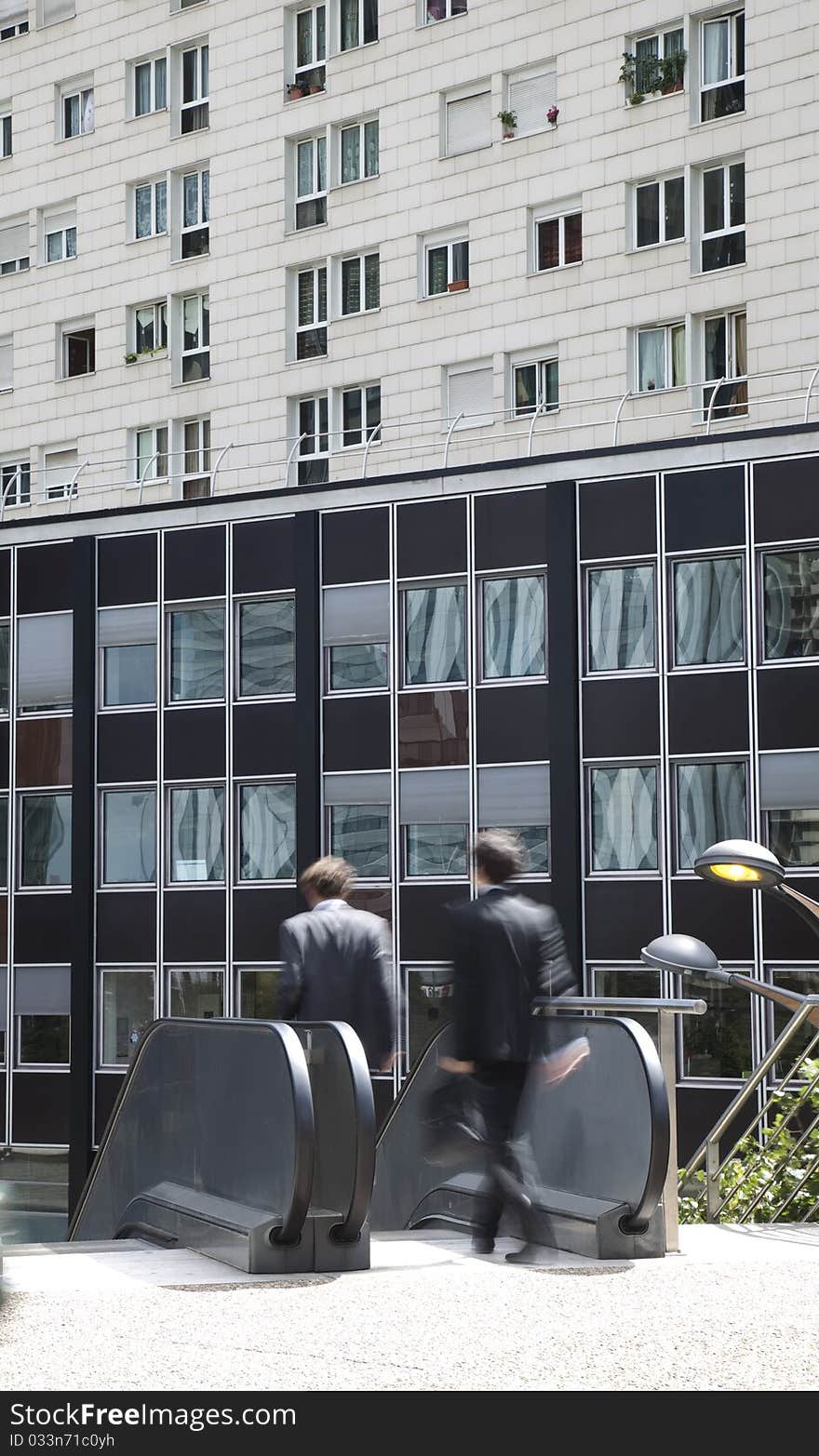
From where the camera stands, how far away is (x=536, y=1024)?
31.6ft

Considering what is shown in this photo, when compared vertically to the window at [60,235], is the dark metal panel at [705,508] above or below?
below

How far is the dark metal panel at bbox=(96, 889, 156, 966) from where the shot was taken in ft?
122

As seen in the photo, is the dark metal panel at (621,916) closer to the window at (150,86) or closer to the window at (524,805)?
the window at (524,805)

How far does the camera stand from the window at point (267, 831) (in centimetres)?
3612

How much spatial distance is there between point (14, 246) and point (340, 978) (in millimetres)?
40460

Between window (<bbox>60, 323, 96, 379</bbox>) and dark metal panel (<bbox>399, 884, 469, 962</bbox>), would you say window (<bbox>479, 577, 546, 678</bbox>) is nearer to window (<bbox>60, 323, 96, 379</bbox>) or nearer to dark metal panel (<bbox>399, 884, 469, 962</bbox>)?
dark metal panel (<bbox>399, 884, 469, 962</bbox>)

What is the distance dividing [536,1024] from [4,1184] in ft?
13.0

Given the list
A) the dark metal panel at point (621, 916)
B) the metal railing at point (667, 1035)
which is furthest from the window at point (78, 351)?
the metal railing at point (667, 1035)

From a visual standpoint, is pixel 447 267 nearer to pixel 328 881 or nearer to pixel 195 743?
pixel 195 743

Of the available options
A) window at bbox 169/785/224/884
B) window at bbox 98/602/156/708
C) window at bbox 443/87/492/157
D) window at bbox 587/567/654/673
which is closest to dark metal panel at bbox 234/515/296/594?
window at bbox 98/602/156/708

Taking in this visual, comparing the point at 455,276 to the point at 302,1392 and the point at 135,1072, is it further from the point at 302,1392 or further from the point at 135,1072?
the point at 302,1392

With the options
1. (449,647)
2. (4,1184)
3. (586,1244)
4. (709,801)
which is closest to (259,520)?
(449,647)

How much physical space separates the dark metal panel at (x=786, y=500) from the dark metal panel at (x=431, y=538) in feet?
17.9

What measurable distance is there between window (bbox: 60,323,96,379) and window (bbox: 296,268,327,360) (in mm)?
6169
